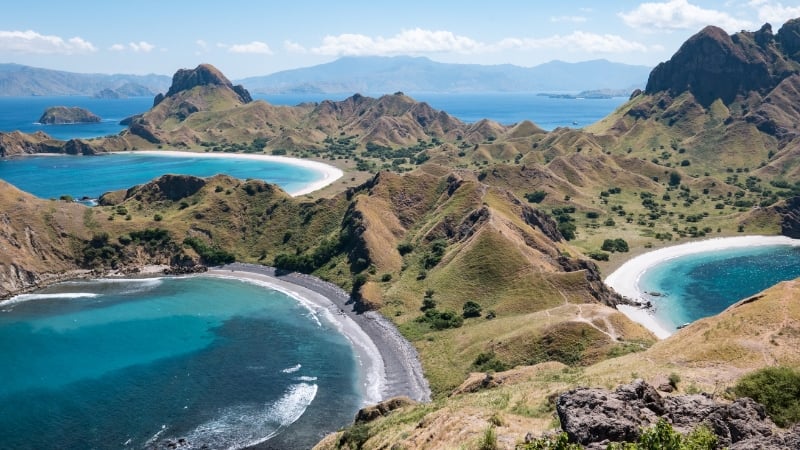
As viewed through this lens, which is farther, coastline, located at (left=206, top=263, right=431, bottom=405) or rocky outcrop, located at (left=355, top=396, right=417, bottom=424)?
coastline, located at (left=206, top=263, right=431, bottom=405)

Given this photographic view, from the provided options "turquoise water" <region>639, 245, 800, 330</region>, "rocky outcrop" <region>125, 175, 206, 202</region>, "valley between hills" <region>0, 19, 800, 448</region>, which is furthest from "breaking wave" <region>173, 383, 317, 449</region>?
"rocky outcrop" <region>125, 175, 206, 202</region>

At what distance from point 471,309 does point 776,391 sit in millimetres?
73196

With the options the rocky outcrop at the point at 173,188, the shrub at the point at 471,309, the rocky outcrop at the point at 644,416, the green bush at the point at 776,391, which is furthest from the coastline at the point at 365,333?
the rocky outcrop at the point at 644,416

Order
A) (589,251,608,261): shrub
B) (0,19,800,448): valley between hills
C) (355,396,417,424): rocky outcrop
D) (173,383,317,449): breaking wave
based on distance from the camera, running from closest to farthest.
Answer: (0,19,800,448): valley between hills
(355,396,417,424): rocky outcrop
(173,383,317,449): breaking wave
(589,251,608,261): shrub


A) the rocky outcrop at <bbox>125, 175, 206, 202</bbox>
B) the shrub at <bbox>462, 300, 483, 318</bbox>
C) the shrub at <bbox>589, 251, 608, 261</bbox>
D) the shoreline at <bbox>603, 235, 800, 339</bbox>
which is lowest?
the shoreline at <bbox>603, 235, 800, 339</bbox>

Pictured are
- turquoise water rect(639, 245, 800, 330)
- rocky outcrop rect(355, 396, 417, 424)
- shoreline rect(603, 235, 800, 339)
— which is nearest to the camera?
rocky outcrop rect(355, 396, 417, 424)

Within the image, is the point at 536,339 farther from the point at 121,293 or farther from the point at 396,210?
the point at 121,293

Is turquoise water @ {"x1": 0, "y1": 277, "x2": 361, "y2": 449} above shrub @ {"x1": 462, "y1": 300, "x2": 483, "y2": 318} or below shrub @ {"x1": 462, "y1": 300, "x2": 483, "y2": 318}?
below

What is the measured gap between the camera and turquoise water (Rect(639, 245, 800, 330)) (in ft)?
445

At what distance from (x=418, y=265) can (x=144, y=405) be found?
235 feet

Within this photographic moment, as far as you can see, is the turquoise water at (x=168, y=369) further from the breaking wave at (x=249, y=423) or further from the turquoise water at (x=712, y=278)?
the turquoise water at (x=712, y=278)

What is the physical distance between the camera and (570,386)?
5531 cm

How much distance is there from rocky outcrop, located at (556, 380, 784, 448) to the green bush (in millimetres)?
2533

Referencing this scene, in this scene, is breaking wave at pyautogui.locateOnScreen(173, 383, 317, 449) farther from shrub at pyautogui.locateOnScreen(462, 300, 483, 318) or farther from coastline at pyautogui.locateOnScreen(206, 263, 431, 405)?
shrub at pyautogui.locateOnScreen(462, 300, 483, 318)
